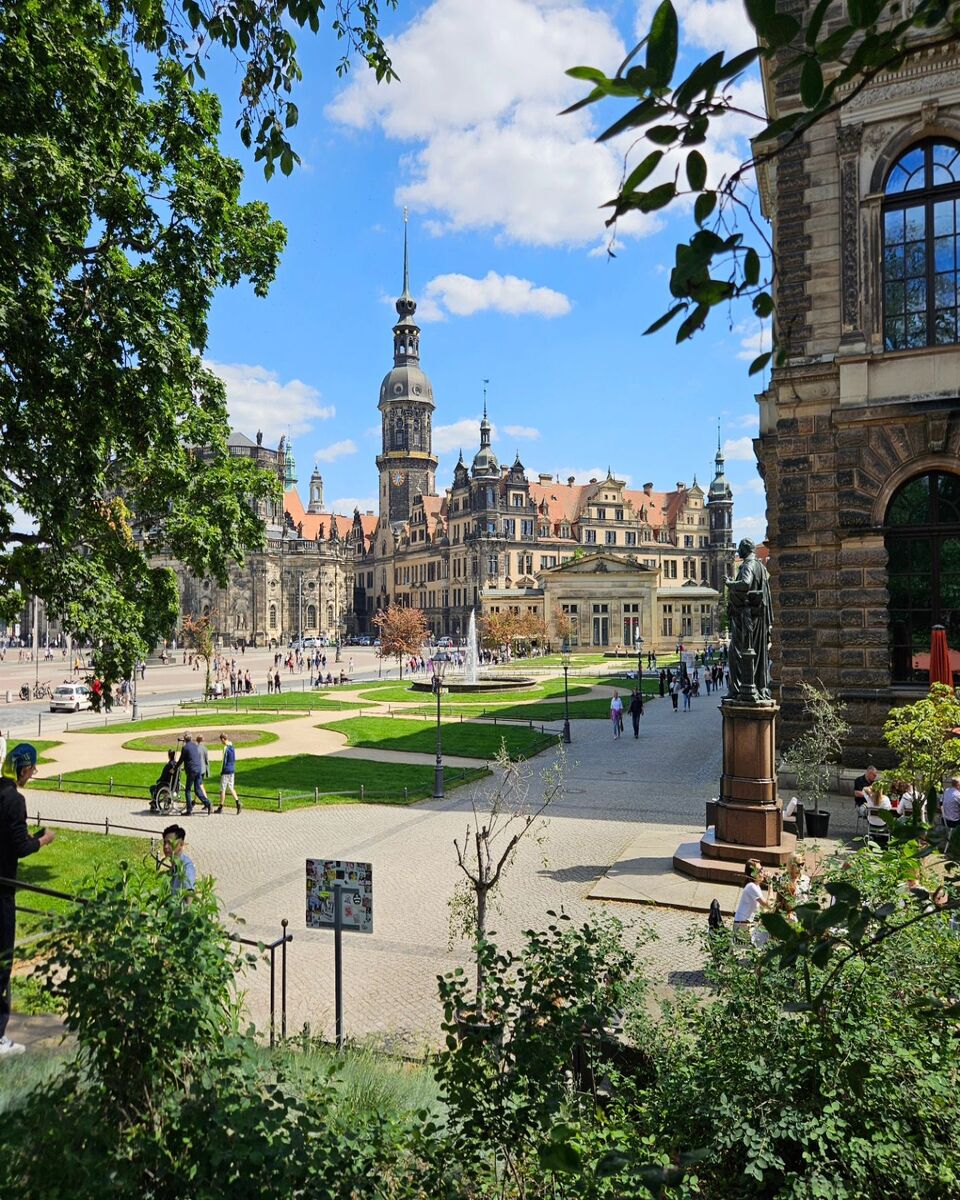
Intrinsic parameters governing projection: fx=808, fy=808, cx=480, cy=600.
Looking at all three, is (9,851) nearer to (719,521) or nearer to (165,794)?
(165,794)

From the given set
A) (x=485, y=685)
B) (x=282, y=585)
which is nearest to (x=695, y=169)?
(x=485, y=685)

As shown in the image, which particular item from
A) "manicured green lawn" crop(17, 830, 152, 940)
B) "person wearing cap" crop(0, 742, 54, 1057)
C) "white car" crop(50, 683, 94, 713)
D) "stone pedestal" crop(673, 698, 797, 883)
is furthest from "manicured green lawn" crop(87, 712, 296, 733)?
"person wearing cap" crop(0, 742, 54, 1057)

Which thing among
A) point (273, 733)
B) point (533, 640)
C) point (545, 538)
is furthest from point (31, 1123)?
point (545, 538)

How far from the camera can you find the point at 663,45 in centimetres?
196

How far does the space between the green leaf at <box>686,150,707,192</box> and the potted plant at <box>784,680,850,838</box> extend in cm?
1407

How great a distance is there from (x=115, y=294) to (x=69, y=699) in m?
34.3

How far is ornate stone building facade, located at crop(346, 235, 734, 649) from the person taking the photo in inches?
3927

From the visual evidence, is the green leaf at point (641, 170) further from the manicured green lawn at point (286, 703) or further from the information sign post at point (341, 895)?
the manicured green lawn at point (286, 703)

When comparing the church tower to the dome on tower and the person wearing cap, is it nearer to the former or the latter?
the dome on tower

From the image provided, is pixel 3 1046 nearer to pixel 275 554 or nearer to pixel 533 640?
pixel 533 640

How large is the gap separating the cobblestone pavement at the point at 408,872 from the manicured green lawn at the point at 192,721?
12.7m

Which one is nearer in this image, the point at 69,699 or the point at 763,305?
the point at 763,305

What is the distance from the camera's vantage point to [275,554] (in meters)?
108

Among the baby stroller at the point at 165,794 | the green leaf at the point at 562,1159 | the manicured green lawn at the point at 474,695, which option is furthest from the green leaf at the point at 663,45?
the manicured green lawn at the point at 474,695
